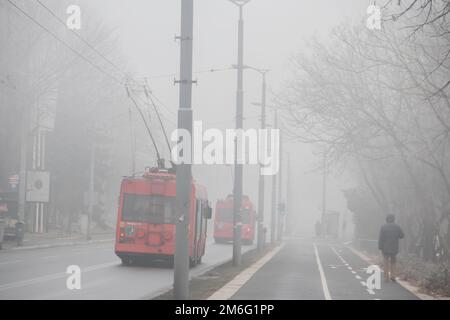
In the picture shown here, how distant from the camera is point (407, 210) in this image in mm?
45250

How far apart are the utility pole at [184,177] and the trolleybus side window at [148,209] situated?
35.3ft

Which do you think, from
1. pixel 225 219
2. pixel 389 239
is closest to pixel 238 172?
pixel 389 239

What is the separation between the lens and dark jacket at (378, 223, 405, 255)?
23.8m

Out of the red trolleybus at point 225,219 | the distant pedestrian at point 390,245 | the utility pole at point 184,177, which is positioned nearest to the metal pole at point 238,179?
the distant pedestrian at point 390,245

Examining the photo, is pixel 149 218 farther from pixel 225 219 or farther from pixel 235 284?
pixel 225 219

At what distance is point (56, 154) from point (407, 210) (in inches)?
1172

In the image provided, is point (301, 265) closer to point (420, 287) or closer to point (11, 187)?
point (420, 287)

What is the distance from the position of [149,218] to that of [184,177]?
1105cm

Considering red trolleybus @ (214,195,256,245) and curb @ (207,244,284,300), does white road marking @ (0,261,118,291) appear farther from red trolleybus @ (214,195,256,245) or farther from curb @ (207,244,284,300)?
red trolleybus @ (214,195,256,245)

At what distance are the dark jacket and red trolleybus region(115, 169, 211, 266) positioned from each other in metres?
5.95

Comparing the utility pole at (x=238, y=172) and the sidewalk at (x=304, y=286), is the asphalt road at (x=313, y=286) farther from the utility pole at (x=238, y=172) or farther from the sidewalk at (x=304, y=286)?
the utility pole at (x=238, y=172)

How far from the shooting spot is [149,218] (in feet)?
88.4

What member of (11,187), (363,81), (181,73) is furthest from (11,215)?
(181,73)

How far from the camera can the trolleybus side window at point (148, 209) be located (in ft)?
88.4
